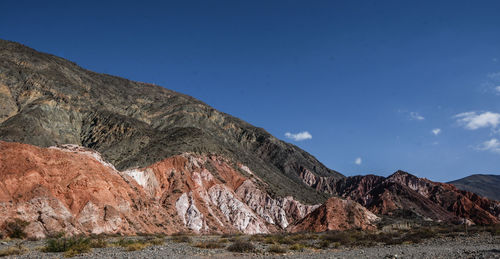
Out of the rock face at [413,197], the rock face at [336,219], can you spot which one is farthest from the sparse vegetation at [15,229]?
the rock face at [413,197]

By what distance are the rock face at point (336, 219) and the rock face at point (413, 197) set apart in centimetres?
3318

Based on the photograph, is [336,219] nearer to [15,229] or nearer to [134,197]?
[134,197]

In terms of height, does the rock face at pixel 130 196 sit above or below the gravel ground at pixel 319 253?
above

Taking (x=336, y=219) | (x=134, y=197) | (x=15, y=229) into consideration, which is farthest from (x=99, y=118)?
(x=336, y=219)

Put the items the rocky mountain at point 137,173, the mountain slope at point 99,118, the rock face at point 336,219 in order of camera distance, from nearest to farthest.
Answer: the rocky mountain at point 137,173 → the rock face at point 336,219 → the mountain slope at point 99,118

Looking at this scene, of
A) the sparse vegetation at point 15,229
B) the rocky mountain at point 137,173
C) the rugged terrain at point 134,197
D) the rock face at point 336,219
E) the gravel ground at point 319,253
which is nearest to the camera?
the gravel ground at point 319,253

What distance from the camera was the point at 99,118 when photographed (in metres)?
82.3

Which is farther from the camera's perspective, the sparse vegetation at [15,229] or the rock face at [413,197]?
the rock face at [413,197]

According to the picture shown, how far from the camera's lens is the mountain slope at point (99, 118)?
6881 centimetres

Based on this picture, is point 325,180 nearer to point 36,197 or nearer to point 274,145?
point 274,145

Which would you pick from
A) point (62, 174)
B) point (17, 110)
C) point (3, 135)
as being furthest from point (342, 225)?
point (17, 110)

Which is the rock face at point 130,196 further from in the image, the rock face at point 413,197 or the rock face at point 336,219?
the rock face at point 413,197

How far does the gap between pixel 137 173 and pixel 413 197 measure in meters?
Answer: 85.5

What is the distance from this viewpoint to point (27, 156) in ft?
139
